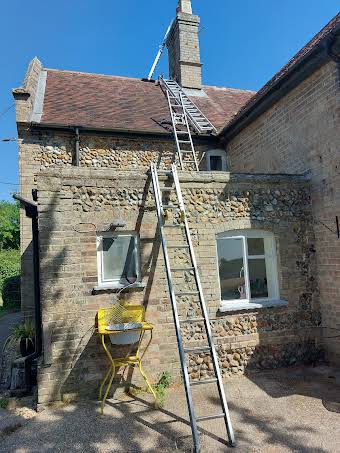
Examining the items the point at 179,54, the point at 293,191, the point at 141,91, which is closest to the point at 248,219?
the point at 293,191

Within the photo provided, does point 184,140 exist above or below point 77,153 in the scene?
above

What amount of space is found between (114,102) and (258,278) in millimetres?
7978

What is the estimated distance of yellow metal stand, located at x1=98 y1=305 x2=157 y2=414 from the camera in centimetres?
510

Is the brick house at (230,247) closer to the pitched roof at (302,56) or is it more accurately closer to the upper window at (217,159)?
the pitched roof at (302,56)

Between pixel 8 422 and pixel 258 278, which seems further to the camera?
pixel 258 278

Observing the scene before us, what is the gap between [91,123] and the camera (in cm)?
963

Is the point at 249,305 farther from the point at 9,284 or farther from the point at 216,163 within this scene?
the point at 9,284

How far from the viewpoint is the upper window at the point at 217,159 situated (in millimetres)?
10547

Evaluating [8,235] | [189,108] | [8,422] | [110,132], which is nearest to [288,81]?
[110,132]

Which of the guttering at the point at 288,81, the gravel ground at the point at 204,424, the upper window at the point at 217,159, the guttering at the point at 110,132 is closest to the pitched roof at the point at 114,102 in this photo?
the guttering at the point at 110,132

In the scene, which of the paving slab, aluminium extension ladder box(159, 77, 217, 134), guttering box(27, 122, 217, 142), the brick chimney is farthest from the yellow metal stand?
the brick chimney

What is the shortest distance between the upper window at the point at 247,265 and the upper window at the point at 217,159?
4286 millimetres

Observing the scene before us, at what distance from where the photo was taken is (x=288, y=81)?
721 cm

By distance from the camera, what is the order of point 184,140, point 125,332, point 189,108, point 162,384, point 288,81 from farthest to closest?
1. point 189,108
2. point 184,140
3. point 288,81
4. point 162,384
5. point 125,332
